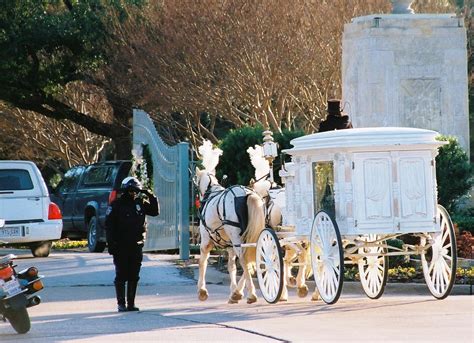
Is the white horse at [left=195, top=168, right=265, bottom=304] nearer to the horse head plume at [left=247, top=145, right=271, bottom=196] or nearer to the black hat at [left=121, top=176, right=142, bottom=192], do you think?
the horse head plume at [left=247, top=145, right=271, bottom=196]

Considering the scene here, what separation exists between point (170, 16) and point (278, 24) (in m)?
2.91

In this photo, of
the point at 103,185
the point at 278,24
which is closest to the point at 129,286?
the point at 103,185

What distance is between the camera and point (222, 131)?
4772cm

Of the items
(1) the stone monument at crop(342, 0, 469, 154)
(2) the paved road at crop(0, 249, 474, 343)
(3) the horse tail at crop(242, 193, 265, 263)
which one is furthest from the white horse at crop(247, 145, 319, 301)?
(1) the stone monument at crop(342, 0, 469, 154)

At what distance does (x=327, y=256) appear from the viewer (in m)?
14.3

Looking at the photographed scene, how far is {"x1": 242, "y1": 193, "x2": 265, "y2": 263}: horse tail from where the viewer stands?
15.6 metres

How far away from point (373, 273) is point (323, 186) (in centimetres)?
181

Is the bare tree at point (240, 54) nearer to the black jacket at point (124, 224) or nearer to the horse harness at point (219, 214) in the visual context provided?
the horse harness at point (219, 214)

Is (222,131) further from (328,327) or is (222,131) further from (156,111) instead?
(328,327)

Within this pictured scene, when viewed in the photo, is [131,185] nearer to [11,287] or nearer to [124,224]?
[124,224]

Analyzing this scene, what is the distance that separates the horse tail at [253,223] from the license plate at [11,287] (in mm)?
3492

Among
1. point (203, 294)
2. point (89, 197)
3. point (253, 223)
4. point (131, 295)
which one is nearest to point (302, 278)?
point (253, 223)

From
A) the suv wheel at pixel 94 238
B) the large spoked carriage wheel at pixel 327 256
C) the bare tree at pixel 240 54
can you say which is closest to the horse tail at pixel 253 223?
the large spoked carriage wheel at pixel 327 256

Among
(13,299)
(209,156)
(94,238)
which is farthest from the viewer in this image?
(94,238)
